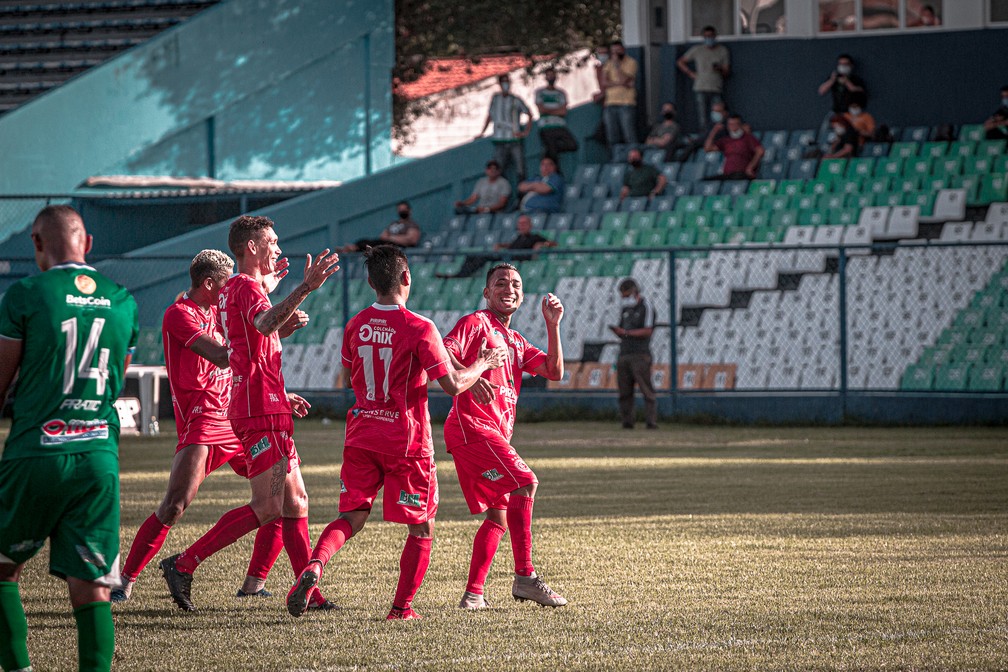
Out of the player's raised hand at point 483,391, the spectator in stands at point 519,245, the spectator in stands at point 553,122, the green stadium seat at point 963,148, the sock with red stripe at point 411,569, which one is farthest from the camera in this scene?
the spectator in stands at point 553,122

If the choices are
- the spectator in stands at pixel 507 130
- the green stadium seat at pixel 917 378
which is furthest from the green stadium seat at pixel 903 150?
the spectator in stands at pixel 507 130

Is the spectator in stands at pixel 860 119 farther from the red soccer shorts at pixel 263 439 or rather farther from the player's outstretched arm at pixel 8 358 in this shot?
the player's outstretched arm at pixel 8 358

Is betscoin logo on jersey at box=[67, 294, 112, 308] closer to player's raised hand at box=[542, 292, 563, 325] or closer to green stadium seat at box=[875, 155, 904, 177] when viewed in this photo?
player's raised hand at box=[542, 292, 563, 325]

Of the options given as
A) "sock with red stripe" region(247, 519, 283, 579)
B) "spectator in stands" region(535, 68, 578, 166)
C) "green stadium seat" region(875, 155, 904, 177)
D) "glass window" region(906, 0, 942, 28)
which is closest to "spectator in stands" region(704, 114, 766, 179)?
"green stadium seat" region(875, 155, 904, 177)

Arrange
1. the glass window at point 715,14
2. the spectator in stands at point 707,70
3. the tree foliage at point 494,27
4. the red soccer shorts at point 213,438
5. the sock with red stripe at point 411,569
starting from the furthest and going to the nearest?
the tree foliage at point 494,27
the glass window at point 715,14
the spectator in stands at point 707,70
the red soccer shorts at point 213,438
the sock with red stripe at point 411,569

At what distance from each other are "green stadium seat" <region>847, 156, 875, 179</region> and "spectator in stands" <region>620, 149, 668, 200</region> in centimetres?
310

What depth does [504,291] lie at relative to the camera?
784 centimetres

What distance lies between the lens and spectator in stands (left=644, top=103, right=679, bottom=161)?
1036 inches

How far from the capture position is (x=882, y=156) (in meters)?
24.5

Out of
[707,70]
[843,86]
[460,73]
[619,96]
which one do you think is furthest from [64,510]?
[460,73]

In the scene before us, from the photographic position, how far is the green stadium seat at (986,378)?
63.9ft

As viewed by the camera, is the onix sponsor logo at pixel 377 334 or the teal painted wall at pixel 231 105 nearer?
the onix sponsor logo at pixel 377 334

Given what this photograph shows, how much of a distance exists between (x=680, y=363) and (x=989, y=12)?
33.4 ft

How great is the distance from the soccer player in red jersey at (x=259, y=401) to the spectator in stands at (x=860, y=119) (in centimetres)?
1890
